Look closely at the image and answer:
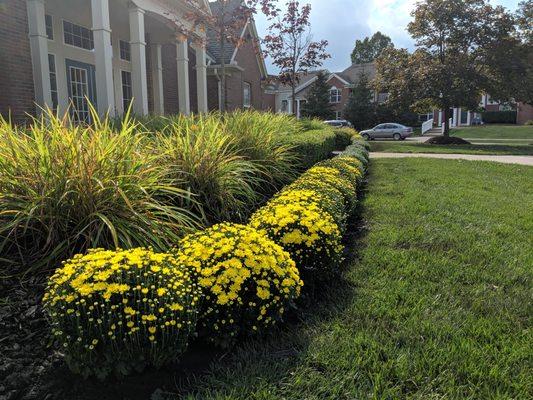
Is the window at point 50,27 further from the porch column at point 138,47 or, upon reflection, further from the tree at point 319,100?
the tree at point 319,100

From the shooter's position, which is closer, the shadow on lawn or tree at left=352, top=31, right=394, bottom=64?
the shadow on lawn

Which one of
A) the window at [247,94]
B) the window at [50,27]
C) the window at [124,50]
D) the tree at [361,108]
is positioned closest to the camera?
the window at [50,27]

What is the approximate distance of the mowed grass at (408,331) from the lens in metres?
2.20

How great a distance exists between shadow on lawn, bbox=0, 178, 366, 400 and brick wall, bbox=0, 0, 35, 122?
712 centimetres

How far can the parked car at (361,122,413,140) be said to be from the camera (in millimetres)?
35728

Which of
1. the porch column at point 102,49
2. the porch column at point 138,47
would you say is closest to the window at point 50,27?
the porch column at point 138,47

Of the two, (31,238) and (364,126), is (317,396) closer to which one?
(31,238)

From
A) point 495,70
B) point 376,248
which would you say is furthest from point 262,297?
point 495,70

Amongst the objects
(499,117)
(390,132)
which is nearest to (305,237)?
(390,132)

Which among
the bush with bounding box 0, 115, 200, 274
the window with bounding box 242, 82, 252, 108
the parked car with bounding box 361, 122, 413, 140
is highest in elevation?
the window with bounding box 242, 82, 252, 108


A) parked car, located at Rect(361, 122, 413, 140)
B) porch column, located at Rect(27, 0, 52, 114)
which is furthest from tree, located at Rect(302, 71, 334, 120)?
porch column, located at Rect(27, 0, 52, 114)

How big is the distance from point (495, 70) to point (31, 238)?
2411 cm

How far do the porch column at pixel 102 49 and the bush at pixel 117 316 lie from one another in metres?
6.92

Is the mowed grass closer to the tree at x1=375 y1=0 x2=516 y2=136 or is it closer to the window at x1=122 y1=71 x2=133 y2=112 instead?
the window at x1=122 y1=71 x2=133 y2=112
